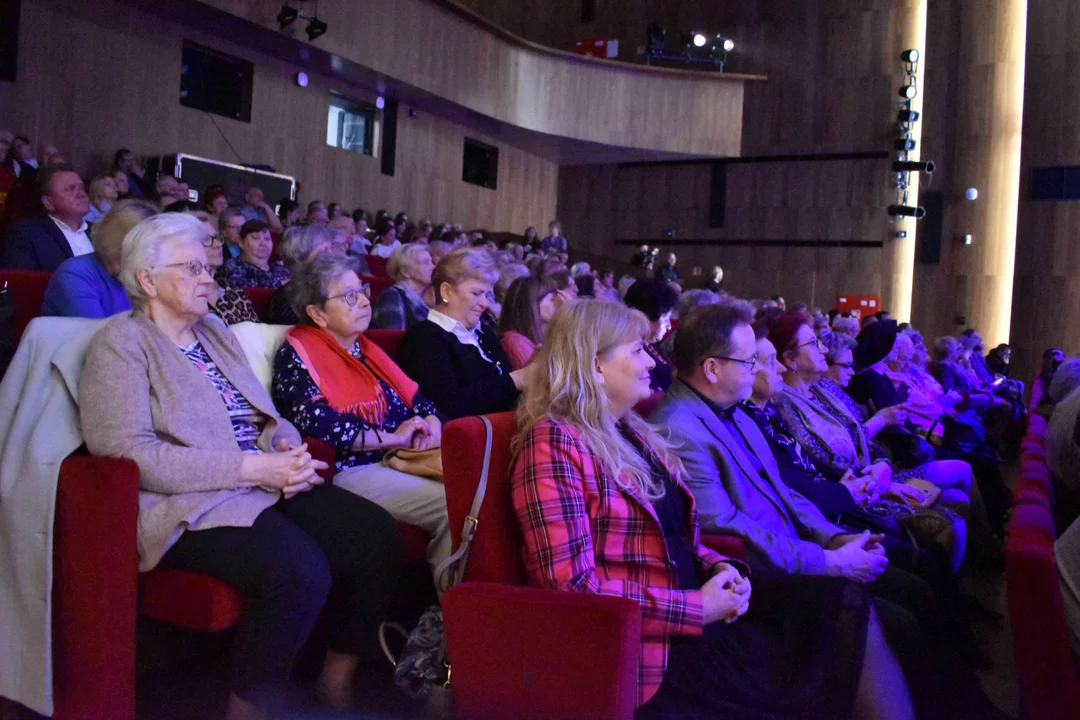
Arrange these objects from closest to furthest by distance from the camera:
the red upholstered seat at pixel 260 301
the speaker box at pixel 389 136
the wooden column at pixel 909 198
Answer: the red upholstered seat at pixel 260 301
the speaker box at pixel 389 136
the wooden column at pixel 909 198

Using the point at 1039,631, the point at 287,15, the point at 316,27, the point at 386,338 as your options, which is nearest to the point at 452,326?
the point at 386,338

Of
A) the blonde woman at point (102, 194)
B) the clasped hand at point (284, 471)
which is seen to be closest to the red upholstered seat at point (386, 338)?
the clasped hand at point (284, 471)

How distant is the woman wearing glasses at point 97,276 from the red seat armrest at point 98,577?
36.9 inches

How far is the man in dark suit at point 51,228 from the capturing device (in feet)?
11.2

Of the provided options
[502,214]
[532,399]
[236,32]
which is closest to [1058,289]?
[502,214]

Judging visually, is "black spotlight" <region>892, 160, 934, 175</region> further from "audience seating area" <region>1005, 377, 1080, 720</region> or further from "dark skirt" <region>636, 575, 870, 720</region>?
"dark skirt" <region>636, 575, 870, 720</region>

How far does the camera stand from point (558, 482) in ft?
5.17

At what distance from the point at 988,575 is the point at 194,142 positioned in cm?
708

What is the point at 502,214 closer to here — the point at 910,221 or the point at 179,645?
the point at 910,221

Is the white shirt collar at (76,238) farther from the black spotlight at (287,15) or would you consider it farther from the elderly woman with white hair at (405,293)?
the black spotlight at (287,15)

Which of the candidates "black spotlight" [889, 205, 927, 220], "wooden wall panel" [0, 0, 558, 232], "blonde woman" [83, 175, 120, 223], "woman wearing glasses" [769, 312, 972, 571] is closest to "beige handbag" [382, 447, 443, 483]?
"woman wearing glasses" [769, 312, 972, 571]

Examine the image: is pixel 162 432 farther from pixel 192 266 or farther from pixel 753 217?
pixel 753 217

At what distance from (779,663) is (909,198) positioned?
1154 centimetres

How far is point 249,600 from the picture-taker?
178 centimetres
